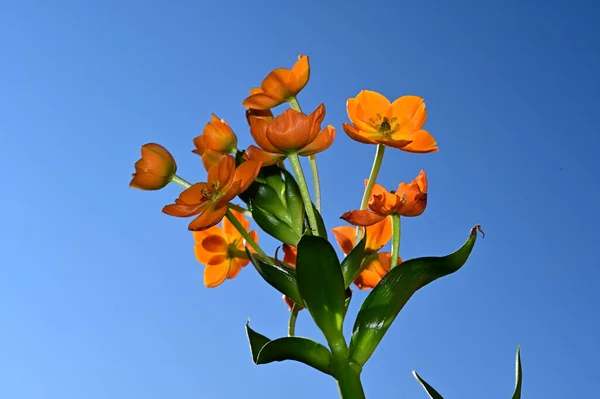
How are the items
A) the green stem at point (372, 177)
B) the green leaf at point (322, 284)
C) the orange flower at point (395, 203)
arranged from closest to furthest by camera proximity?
the green leaf at point (322, 284)
the orange flower at point (395, 203)
the green stem at point (372, 177)

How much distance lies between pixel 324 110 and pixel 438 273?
0.37m

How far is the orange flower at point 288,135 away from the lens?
1231 millimetres

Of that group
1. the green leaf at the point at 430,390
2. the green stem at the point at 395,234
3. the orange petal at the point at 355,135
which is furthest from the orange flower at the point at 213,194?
the green leaf at the point at 430,390

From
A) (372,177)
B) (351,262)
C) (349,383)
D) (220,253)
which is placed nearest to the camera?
(349,383)

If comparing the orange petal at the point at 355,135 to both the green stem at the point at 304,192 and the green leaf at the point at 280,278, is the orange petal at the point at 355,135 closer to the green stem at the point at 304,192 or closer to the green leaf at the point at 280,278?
the green stem at the point at 304,192

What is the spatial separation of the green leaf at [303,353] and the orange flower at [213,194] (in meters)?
0.25

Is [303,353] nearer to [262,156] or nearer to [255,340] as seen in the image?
[255,340]

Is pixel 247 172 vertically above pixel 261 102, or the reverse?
pixel 261 102

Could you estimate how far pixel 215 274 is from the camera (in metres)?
1.48

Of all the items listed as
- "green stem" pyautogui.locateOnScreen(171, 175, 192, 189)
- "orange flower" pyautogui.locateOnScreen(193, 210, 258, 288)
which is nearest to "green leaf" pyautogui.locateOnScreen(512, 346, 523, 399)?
"orange flower" pyautogui.locateOnScreen(193, 210, 258, 288)

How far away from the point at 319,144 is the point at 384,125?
0.17 m

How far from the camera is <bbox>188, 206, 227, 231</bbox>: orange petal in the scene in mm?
1188

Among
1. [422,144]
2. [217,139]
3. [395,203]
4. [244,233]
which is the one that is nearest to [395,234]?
[395,203]

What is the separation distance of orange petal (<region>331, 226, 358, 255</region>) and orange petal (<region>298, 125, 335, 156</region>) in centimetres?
23
